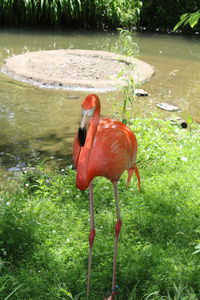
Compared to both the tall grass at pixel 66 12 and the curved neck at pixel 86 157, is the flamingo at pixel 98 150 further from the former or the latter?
the tall grass at pixel 66 12

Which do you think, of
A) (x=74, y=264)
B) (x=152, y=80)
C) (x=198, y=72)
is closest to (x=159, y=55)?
(x=198, y=72)

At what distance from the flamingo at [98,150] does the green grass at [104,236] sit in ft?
0.83

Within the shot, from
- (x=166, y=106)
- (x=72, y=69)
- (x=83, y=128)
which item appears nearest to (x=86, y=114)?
(x=83, y=128)

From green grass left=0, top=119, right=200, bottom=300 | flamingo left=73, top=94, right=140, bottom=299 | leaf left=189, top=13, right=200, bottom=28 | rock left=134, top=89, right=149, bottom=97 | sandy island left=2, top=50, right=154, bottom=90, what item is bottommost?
green grass left=0, top=119, right=200, bottom=300

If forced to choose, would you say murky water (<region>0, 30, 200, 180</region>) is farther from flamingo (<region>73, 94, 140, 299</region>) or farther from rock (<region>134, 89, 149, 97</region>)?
flamingo (<region>73, 94, 140, 299</region>)

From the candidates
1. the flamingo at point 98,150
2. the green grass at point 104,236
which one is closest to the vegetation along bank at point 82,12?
the green grass at point 104,236

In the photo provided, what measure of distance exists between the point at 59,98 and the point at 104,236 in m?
4.18

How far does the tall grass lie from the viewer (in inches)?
472

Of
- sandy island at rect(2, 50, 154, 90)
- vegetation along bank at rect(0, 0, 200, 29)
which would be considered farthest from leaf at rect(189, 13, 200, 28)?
vegetation along bank at rect(0, 0, 200, 29)

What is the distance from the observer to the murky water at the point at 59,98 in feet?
18.0

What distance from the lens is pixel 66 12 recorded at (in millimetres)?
12492

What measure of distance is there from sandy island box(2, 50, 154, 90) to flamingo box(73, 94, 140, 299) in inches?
181

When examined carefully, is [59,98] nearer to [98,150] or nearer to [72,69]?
[72,69]

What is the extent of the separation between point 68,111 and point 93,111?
13.8 feet
